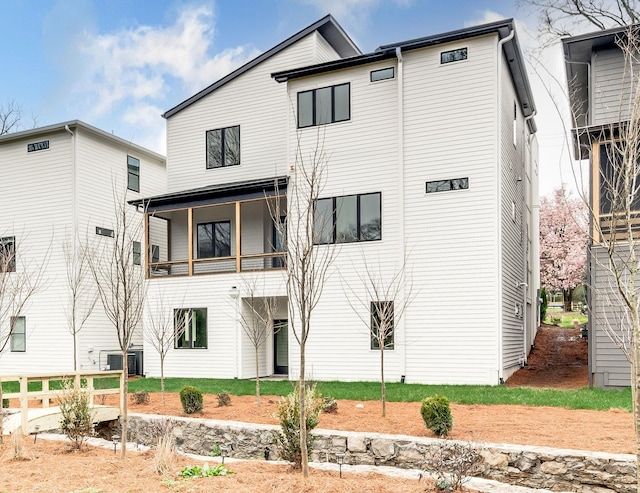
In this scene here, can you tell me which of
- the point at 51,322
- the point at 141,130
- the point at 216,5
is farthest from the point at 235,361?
the point at 141,130

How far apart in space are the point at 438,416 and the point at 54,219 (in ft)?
54.0

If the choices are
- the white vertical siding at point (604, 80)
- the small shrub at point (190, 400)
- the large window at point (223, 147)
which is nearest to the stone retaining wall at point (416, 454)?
the small shrub at point (190, 400)

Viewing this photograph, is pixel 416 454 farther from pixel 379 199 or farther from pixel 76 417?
pixel 379 199

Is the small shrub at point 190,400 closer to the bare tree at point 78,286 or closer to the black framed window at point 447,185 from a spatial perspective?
the black framed window at point 447,185

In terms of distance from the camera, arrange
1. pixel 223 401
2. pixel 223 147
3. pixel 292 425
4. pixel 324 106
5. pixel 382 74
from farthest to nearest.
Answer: pixel 223 147 → pixel 324 106 → pixel 382 74 → pixel 223 401 → pixel 292 425

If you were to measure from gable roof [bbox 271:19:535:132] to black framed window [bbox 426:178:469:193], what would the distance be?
353cm

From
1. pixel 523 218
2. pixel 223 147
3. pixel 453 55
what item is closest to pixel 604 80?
pixel 453 55

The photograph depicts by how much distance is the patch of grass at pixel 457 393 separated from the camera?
10.1 m

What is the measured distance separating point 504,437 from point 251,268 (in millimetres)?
11783

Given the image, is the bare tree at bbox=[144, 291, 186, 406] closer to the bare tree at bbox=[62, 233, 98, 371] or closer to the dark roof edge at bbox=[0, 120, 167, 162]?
the bare tree at bbox=[62, 233, 98, 371]

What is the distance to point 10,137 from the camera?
2047 centimetres

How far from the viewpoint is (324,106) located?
1617 cm

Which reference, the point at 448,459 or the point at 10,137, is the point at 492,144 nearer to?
the point at 448,459

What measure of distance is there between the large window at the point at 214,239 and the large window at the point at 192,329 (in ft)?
7.93
